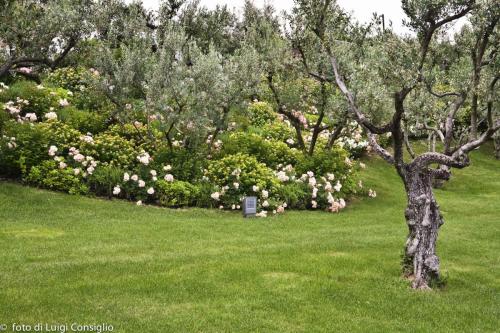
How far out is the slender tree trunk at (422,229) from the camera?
36.6 feet

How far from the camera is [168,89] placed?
20.7 m

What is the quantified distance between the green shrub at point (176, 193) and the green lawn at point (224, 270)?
0.67 m

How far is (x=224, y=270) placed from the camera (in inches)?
460

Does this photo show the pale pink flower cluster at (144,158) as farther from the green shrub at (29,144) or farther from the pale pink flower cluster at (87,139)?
the green shrub at (29,144)

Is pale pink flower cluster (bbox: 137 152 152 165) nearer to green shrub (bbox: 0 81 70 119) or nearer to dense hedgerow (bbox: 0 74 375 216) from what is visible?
dense hedgerow (bbox: 0 74 375 216)

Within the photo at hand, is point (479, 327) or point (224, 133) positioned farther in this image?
point (224, 133)

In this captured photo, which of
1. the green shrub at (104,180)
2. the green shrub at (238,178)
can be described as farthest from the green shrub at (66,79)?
the green shrub at (238,178)

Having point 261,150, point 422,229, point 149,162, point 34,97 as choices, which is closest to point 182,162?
point 149,162

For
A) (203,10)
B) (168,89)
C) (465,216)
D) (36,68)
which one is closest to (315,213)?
(465,216)

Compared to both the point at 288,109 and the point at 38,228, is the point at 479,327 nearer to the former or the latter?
the point at 38,228

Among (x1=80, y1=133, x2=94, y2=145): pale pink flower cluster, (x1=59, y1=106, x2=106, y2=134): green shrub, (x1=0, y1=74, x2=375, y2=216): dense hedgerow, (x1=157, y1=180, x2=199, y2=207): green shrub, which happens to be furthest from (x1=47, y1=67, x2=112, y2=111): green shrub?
(x1=157, y1=180, x2=199, y2=207): green shrub

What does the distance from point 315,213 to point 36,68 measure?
1688 centimetres

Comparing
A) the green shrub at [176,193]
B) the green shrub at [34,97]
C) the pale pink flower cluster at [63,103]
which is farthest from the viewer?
the pale pink flower cluster at [63,103]

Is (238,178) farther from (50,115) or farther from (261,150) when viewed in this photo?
(50,115)
